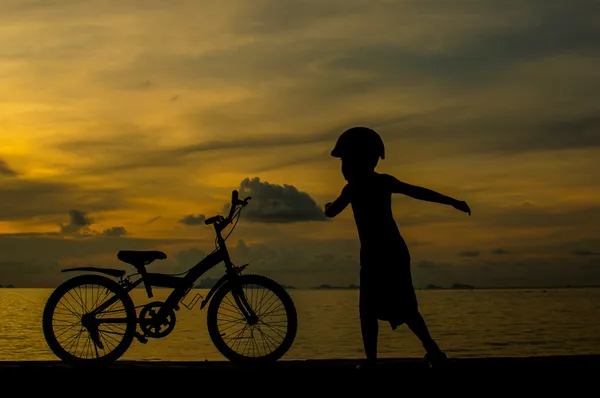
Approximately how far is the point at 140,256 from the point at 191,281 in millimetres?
664

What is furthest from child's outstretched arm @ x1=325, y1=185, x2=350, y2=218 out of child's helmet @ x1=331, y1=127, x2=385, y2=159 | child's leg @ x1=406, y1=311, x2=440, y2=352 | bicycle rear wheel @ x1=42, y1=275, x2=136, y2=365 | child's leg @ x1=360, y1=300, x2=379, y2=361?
bicycle rear wheel @ x1=42, y1=275, x2=136, y2=365

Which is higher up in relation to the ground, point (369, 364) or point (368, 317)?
point (368, 317)

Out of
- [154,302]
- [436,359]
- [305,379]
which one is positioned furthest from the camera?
[154,302]

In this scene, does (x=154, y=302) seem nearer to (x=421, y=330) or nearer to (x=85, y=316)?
(x=85, y=316)

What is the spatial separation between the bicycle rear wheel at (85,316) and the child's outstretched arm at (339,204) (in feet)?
9.46

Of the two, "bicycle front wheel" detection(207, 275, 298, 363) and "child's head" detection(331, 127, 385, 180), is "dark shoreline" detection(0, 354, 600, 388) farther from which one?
"child's head" detection(331, 127, 385, 180)

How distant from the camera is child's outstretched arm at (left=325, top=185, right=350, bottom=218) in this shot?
27.6 feet

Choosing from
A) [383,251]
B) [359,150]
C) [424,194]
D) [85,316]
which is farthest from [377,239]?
[85,316]

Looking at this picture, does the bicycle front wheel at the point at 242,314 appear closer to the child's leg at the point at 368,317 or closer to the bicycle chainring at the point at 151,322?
the bicycle chainring at the point at 151,322

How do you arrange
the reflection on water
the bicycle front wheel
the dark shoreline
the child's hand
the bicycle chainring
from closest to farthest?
the dark shoreline < the child's hand < the bicycle front wheel < the bicycle chainring < the reflection on water

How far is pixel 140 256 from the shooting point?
399 inches

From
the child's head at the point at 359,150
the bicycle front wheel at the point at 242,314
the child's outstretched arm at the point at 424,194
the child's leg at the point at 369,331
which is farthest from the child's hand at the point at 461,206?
the bicycle front wheel at the point at 242,314

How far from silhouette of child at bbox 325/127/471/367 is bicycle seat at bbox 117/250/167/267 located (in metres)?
2.81

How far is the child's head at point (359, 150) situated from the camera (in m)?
8.27
